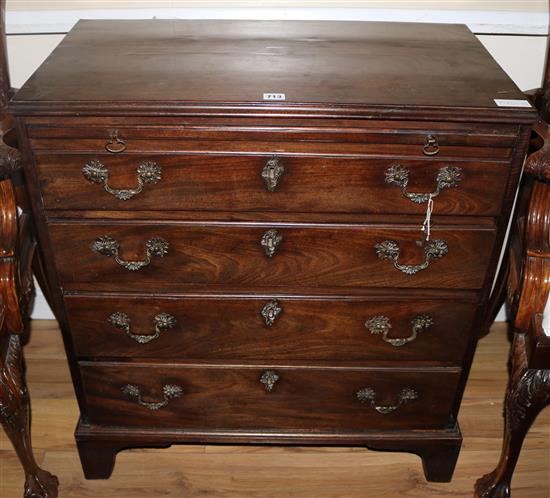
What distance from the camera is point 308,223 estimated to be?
1.47m

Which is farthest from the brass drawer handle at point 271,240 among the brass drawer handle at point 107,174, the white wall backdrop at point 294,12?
the white wall backdrop at point 294,12

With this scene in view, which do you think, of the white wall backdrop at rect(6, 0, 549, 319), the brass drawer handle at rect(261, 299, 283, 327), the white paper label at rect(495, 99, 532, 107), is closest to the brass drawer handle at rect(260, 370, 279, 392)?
the brass drawer handle at rect(261, 299, 283, 327)

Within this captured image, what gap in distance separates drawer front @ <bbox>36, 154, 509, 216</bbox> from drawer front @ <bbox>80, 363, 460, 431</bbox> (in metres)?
0.44

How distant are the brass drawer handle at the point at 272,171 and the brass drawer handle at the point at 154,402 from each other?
1.96 feet

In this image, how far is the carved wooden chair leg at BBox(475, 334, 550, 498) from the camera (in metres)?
1.56

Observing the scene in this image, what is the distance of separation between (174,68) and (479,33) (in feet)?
2.80

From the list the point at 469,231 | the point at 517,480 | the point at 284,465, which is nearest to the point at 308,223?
the point at 469,231

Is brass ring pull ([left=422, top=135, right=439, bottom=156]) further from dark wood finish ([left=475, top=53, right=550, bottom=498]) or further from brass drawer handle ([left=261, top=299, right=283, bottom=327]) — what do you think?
brass drawer handle ([left=261, top=299, right=283, bottom=327])

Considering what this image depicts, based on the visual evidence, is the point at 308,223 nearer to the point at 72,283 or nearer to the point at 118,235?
the point at 118,235

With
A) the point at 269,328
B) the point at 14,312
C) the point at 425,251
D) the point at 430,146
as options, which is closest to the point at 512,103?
the point at 430,146

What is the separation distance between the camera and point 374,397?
1720 millimetres

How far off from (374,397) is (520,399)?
33cm

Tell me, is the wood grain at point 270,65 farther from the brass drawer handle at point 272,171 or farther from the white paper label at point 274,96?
the brass drawer handle at point 272,171

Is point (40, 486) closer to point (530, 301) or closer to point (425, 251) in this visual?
point (425, 251)
